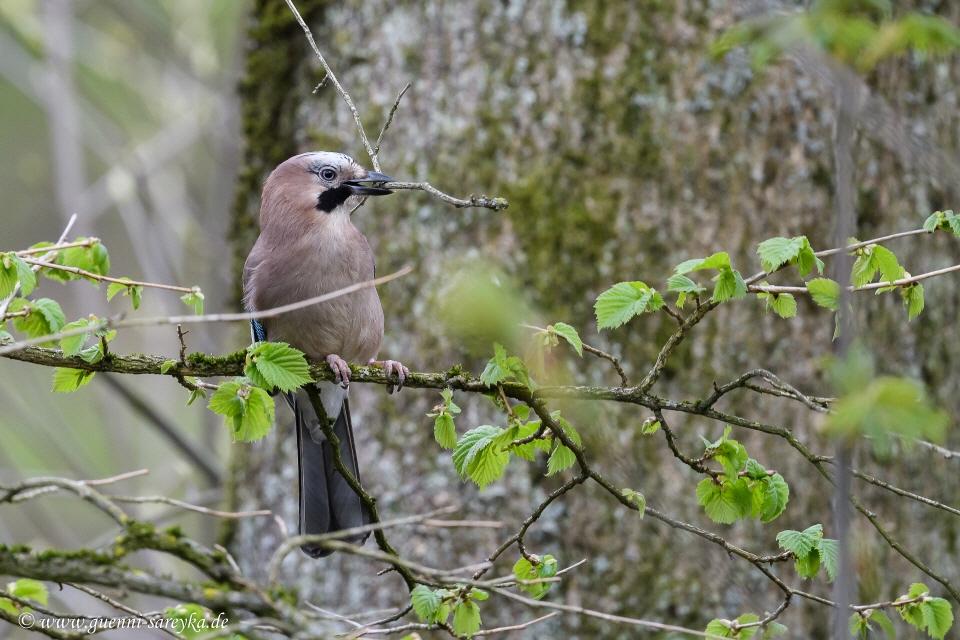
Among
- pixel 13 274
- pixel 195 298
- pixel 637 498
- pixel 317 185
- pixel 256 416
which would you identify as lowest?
pixel 637 498

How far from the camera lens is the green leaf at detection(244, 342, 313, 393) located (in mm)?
2074

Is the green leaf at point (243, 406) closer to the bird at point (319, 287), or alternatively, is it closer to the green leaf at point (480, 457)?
the green leaf at point (480, 457)

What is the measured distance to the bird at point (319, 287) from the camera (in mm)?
3410

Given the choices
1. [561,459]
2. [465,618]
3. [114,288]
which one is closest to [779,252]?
[561,459]

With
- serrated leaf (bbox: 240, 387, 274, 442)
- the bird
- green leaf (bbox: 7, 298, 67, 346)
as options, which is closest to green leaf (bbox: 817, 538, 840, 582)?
serrated leaf (bbox: 240, 387, 274, 442)

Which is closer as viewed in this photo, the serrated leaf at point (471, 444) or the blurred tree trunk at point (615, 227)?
the serrated leaf at point (471, 444)

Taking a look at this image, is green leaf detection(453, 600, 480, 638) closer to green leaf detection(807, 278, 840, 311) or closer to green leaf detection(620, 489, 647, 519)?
green leaf detection(620, 489, 647, 519)

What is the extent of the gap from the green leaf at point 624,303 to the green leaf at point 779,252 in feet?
0.79

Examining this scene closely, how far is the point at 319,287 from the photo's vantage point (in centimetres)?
346

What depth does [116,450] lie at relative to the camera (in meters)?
6.38

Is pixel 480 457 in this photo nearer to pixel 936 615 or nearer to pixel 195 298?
pixel 195 298

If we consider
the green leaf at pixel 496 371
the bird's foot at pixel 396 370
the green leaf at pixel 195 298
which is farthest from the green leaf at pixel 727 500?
the green leaf at pixel 195 298

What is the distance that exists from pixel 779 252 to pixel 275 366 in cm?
114

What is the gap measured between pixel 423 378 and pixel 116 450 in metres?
4.72
